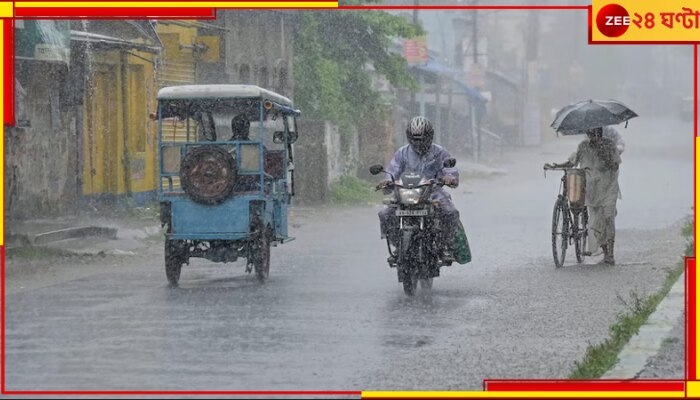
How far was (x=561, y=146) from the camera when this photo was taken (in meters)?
58.2

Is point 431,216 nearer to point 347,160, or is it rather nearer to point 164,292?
point 164,292

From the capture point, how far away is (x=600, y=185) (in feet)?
46.8

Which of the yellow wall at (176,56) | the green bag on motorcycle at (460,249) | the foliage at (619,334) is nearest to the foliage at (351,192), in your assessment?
the yellow wall at (176,56)

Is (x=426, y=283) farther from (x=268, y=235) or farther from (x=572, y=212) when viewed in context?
(x=572, y=212)

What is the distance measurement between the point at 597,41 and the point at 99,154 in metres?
13.2

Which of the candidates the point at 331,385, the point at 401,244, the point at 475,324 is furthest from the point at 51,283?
the point at 331,385

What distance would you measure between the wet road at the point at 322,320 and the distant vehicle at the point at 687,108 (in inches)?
2052

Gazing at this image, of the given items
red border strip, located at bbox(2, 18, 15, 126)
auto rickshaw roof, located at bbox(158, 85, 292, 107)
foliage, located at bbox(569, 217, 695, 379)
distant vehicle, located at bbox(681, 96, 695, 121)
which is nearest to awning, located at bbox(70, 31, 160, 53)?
auto rickshaw roof, located at bbox(158, 85, 292, 107)

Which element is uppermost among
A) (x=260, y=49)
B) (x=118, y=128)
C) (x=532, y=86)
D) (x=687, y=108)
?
(x=260, y=49)

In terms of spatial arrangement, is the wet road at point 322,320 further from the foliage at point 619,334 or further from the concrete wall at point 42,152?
the concrete wall at point 42,152

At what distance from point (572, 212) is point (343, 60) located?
14.7 m

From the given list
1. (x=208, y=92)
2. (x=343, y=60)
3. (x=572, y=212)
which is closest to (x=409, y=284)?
(x=208, y=92)

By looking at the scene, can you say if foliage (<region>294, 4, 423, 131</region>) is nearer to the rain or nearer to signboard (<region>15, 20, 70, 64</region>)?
the rain

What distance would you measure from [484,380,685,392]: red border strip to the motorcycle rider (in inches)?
170
